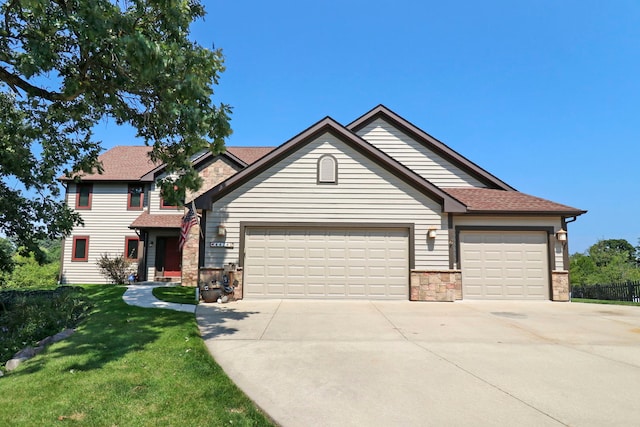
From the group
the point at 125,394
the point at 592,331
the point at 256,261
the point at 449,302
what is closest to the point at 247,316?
the point at 256,261

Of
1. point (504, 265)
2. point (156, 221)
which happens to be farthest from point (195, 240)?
point (504, 265)

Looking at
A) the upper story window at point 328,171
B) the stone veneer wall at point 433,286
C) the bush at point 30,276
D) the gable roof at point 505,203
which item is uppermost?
the upper story window at point 328,171

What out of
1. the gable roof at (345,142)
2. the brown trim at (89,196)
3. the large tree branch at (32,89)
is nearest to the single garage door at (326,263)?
the gable roof at (345,142)

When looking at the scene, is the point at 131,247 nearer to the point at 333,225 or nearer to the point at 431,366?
the point at 333,225

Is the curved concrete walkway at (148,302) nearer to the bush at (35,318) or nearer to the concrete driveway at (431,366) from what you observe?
the concrete driveway at (431,366)

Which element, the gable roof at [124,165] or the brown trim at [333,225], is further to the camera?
the gable roof at [124,165]

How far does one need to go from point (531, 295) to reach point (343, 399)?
34.7 ft

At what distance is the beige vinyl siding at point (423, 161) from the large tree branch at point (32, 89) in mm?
10856

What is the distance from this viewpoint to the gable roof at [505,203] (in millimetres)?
11734

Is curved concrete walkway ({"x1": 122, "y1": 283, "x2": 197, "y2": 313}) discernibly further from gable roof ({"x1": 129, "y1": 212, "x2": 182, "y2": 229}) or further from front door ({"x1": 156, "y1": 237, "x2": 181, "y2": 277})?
front door ({"x1": 156, "y1": 237, "x2": 181, "y2": 277})

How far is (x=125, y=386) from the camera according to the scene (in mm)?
4188

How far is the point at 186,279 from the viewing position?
15586 mm

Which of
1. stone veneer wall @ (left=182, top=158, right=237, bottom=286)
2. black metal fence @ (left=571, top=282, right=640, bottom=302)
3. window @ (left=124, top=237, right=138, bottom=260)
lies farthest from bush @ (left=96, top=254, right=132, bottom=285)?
black metal fence @ (left=571, top=282, right=640, bottom=302)

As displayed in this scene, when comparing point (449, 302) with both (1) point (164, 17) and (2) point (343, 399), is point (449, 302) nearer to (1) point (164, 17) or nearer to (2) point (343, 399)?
(2) point (343, 399)
